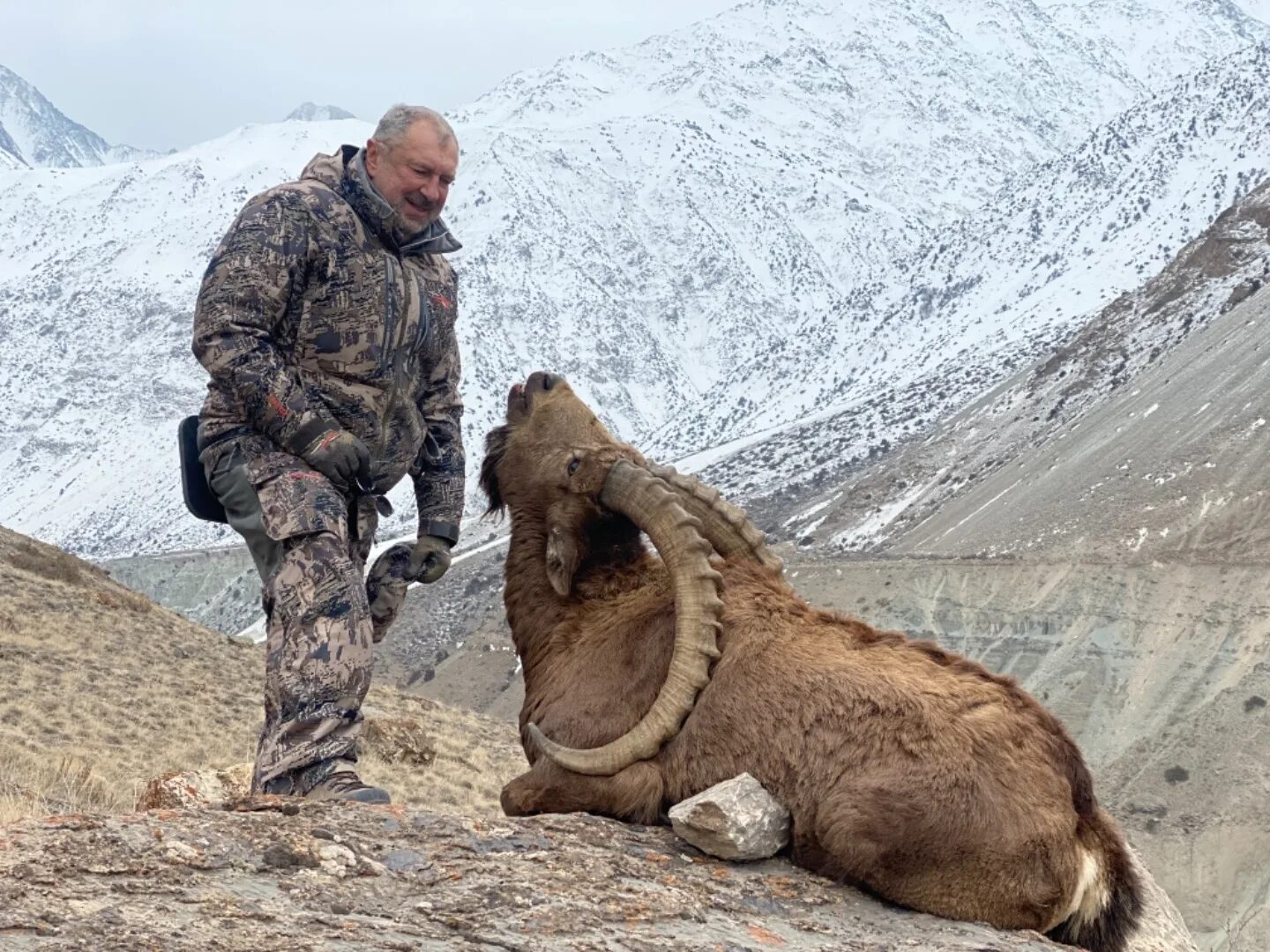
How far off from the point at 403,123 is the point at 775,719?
2.89 m

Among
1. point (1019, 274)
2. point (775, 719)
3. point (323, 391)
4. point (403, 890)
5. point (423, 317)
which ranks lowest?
point (775, 719)

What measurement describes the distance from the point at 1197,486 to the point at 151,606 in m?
30.8

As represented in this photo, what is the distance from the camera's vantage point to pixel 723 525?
6.47m

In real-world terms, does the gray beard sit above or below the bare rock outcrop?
above

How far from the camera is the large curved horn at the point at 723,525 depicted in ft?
21.1

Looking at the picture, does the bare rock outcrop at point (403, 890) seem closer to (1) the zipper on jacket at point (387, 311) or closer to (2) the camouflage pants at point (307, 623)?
(2) the camouflage pants at point (307, 623)

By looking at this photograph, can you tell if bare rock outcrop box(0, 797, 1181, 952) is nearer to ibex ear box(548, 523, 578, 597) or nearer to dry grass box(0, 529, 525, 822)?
ibex ear box(548, 523, 578, 597)

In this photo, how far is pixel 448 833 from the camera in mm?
5020

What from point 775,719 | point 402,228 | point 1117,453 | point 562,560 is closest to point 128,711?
point 562,560

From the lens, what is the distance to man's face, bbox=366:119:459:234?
20.1 ft

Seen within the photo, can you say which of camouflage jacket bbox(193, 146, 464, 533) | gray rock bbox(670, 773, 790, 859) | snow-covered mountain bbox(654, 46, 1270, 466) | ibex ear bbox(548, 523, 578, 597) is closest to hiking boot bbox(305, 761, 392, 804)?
gray rock bbox(670, 773, 790, 859)

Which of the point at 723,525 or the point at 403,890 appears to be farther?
the point at 723,525

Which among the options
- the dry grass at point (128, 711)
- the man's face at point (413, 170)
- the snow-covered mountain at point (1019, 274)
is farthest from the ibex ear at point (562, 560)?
the snow-covered mountain at point (1019, 274)

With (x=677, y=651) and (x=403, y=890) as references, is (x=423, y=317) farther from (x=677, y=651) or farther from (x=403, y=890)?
(x=403, y=890)
